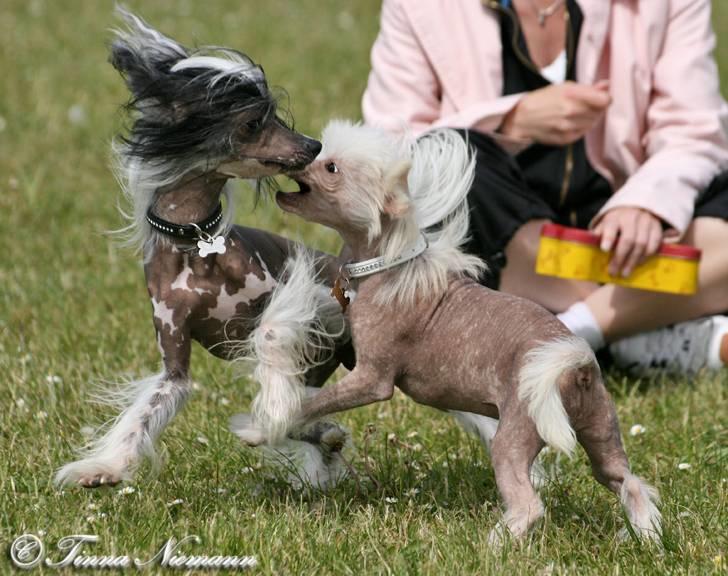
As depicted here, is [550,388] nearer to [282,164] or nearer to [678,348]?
[282,164]

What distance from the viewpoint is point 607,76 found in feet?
14.7

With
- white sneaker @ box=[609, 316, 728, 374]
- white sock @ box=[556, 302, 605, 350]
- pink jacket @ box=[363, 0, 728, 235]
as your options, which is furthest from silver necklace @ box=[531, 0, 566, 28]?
white sneaker @ box=[609, 316, 728, 374]

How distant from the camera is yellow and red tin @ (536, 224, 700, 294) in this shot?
3.89 meters

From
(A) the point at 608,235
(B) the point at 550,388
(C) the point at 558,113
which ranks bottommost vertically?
(A) the point at 608,235

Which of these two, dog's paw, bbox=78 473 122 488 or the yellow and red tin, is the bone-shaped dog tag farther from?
the yellow and red tin

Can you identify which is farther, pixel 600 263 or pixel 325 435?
pixel 600 263

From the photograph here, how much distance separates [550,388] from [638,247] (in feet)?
4.73

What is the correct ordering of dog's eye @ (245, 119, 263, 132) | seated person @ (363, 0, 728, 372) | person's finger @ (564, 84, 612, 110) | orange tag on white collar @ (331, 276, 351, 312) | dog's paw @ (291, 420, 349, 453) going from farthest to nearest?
seated person @ (363, 0, 728, 372) → person's finger @ (564, 84, 612, 110) → dog's paw @ (291, 420, 349, 453) → orange tag on white collar @ (331, 276, 351, 312) → dog's eye @ (245, 119, 263, 132)

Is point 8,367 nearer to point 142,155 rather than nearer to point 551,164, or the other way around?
point 142,155

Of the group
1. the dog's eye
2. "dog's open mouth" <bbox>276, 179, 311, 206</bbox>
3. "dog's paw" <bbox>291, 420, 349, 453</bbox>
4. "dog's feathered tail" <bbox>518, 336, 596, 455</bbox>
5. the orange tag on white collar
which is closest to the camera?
"dog's feathered tail" <bbox>518, 336, 596, 455</bbox>

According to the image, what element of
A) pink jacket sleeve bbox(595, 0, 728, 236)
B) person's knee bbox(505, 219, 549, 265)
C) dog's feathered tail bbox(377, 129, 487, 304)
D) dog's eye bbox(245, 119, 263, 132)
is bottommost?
person's knee bbox(505, 219, 549, 265)

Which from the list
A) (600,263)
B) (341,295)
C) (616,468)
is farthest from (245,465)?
(600,263)

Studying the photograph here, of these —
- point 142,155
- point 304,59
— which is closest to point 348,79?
point 304,59

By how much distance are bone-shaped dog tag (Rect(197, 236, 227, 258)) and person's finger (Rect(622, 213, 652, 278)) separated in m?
1.59
